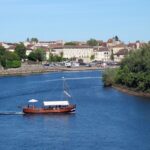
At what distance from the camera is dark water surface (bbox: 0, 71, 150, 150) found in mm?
19125

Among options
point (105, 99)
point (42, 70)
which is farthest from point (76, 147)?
point (42, 70)

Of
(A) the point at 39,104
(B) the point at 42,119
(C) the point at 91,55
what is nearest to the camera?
(B) the point at 42,119

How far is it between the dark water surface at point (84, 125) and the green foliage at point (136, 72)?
3.56 ft

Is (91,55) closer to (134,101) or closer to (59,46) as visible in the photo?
(59,46)

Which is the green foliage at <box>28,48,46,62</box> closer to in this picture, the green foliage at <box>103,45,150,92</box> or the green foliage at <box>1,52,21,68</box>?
the green foliage at <box>1,52,21,68</box>

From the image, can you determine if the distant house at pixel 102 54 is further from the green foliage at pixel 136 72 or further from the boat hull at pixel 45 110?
the boat hull at pixel 45 110

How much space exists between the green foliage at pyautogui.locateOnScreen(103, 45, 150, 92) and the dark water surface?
3.56 ft

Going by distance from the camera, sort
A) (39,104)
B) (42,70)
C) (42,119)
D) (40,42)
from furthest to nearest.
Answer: (40,42) < (42,70) < (39,104) < (42,119)

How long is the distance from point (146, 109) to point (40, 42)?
2961 inches

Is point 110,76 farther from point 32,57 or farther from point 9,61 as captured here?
point 32,57

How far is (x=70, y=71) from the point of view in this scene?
6006 centimetres

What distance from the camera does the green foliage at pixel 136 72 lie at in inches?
1262

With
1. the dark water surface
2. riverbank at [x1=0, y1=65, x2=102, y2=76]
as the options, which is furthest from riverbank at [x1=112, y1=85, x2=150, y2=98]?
riverbank at [x1=0, y1=65, x2=102, y2=76]

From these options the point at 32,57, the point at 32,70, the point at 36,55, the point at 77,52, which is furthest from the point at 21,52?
the point at 77,52
